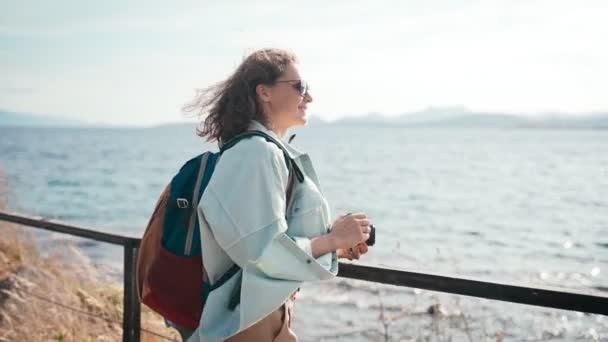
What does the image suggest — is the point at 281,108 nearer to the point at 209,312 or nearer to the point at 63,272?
the point at 209,312

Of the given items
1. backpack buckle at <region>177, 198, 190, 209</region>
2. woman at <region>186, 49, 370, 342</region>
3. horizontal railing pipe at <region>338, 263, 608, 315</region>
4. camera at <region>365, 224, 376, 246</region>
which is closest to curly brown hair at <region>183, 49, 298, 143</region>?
woman at <region>186, 49, 370, 342</region>

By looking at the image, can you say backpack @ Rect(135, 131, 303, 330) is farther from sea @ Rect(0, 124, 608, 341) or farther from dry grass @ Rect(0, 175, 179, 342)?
dry grass @ Rect(0, 175, 179, 342)

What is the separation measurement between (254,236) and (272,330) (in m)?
0.33

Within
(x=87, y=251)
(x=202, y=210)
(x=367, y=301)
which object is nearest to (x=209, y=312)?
(x=202, y=210)

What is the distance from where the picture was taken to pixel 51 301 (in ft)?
14.7

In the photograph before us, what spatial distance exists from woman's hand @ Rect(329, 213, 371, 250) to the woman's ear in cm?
45

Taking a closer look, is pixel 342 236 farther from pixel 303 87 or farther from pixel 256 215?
pixel 303 87

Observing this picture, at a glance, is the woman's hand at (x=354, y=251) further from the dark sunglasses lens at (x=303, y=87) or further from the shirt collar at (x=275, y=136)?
the dark sunglasses lens at (x=303, y=87)

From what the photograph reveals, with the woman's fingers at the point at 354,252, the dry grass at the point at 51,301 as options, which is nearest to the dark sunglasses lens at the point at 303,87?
the woman's fingers at the point at 354,252

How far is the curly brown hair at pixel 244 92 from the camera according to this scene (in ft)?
7.24

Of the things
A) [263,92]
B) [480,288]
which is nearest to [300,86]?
[263,92]

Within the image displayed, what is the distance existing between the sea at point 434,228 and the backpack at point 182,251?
1.08 feet

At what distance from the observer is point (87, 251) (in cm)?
1334

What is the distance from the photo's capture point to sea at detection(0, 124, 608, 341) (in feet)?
28.3
